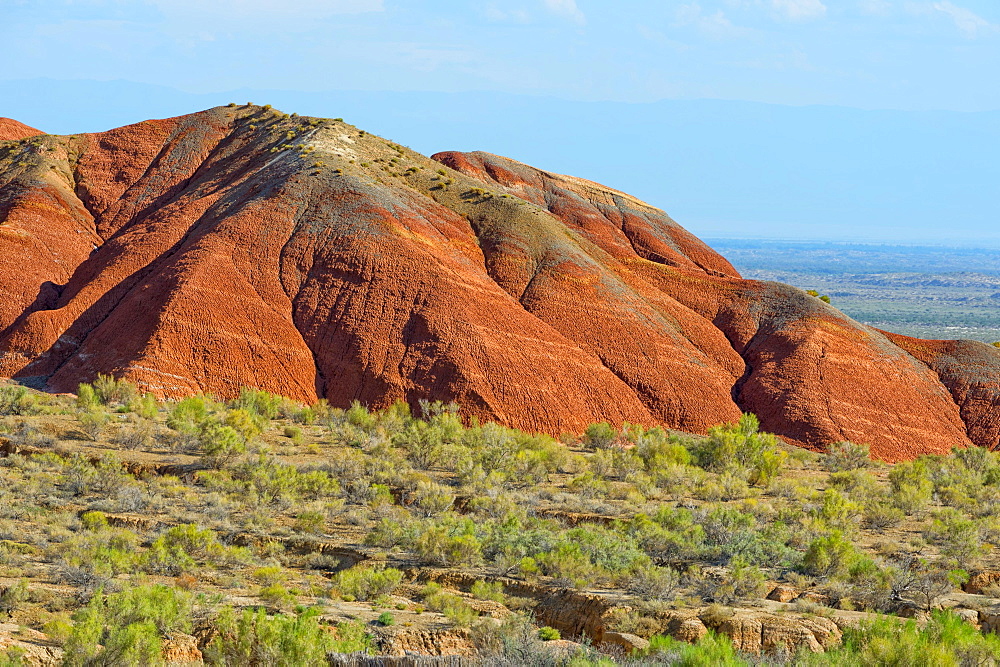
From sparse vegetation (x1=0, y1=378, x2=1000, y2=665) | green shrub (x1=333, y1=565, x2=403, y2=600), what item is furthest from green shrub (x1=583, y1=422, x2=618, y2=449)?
green shrub (x1=333, y1=565, x2=403, y2=600)

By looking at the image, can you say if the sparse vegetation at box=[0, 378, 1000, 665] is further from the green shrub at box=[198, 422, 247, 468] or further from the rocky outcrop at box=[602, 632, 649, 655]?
the rocky outcrop at box=[602, 632, 649, 655]

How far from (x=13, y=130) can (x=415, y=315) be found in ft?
181

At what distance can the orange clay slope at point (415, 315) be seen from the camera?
44094 mm

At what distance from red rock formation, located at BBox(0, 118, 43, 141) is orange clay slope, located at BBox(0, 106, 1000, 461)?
21552 millimetres

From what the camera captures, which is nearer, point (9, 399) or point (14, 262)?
point (9, 399)

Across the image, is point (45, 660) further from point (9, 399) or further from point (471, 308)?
point (471, 308)

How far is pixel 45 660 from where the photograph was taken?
51.6 feet

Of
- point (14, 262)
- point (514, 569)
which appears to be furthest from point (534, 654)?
point (14, 262)

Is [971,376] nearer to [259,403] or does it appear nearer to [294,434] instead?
[294,434]

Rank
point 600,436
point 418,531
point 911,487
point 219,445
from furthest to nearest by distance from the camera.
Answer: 1. point 600,436
2. point 911,487
3. point 219,445
4. point 418,531

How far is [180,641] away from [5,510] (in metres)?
10.7

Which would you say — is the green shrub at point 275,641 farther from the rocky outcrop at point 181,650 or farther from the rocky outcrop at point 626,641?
the rocky outcrop at point 626,641

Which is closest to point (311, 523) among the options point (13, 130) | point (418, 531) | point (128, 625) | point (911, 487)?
A: point (418, 531)

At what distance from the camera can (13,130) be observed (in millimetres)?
83562
